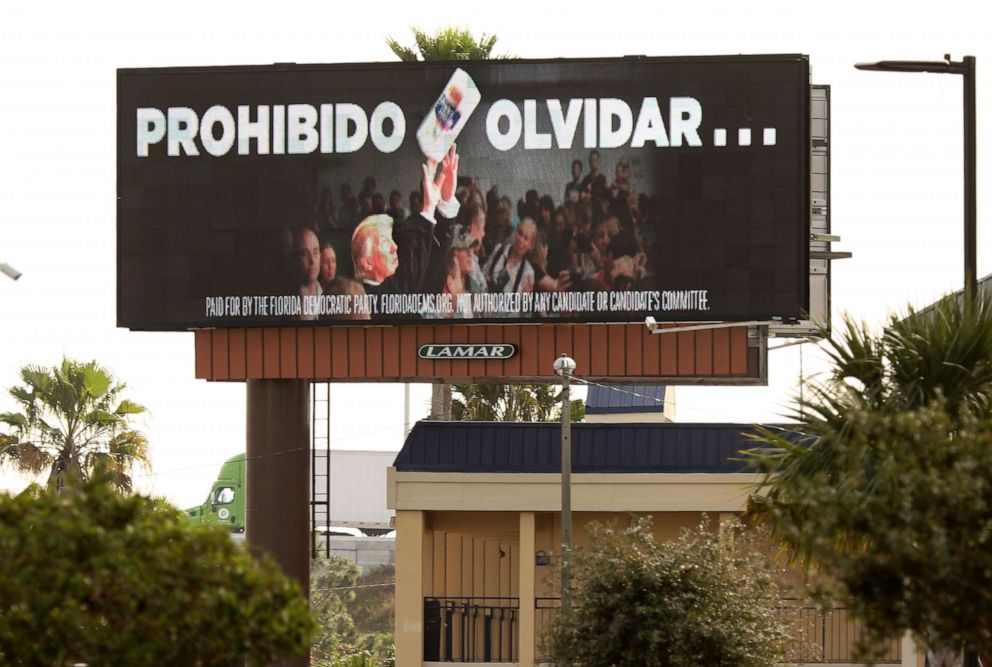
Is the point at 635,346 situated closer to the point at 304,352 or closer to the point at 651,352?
the point at 651,352

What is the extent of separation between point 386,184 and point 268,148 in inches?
93.4

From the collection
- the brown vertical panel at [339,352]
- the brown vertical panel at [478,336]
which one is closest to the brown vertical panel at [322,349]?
the brown vertical panel at [339,352]

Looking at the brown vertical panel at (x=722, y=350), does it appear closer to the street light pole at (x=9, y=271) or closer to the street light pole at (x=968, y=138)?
the street light pole at (x=968, y=138)

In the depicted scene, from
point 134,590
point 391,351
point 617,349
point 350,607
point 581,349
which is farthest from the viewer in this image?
point 350,607

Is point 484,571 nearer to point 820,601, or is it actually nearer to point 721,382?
point 721,382

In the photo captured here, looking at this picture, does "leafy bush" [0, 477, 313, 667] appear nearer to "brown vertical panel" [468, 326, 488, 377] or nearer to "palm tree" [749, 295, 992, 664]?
"palm tree" [749, 295, 992, 664]

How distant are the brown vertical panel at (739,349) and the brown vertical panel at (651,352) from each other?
1271mm

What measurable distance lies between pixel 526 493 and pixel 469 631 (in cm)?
280

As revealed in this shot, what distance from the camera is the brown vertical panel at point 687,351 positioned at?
3184 cm

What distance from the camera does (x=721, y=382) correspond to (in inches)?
1302

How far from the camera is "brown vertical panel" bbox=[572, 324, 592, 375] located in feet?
106

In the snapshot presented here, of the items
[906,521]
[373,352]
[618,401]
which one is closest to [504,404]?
[618,401]

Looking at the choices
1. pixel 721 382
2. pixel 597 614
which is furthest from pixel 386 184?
pixel 597 614

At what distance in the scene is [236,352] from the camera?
1305 inches
